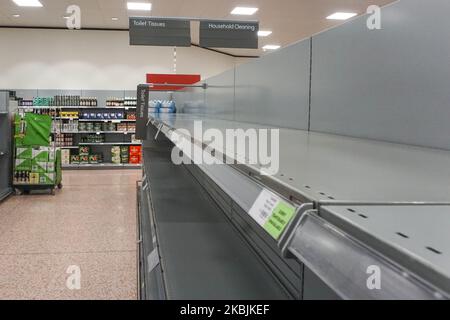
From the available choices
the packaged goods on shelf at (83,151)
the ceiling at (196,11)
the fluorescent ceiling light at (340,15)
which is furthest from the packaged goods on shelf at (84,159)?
the fluorescent ceiling light at (340,15)

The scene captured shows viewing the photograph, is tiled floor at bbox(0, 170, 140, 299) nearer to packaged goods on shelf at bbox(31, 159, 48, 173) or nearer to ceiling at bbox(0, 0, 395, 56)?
packaged goods on shelf at bbox(31, 159, 48, 173)

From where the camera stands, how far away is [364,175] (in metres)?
0.69

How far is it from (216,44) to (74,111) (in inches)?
266

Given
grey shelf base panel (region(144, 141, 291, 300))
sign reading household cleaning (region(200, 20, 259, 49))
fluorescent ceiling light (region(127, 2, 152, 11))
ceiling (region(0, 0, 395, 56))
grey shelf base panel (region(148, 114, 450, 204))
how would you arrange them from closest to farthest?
grey shelf base panel (region(148, 114, 450, 204)), grey shelf base panel (region(144, 141, 291, 300)), sign reading household cleaning (region(200, 20, 259, 49)), ceiling (region(0, 0, 395, 56)), fluorescent ceiling light (region(127, 2, 152, 11))

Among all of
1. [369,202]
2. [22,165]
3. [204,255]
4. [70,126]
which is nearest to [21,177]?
[22,165]

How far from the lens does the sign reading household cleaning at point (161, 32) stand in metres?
4.95

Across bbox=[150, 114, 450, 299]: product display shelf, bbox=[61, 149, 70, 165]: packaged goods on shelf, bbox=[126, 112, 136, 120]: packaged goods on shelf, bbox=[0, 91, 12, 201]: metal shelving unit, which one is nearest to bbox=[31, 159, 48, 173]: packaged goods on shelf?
bbox=[0, 91, 12, 201]: metal shelving unit

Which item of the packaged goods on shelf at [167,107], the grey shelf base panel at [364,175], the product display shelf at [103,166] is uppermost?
the packaged goods on shelf at [167,107]

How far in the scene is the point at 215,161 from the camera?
108 centimetres

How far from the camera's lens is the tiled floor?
3.22m

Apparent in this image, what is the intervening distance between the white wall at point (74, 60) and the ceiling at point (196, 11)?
39cm

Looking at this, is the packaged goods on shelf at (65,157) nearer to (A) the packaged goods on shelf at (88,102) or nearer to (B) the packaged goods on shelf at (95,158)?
(B) the packaged goods on shelf at (95,158)

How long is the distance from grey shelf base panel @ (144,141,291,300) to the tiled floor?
0.84m

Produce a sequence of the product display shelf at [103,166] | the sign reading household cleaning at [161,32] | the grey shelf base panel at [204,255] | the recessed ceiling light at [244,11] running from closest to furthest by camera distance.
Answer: the grey shelf base panel at [204,255] < the sign reading household cleaning at [161,32] < the recessed ceiling light at [244,11] < the product display shelf at [103,166]
